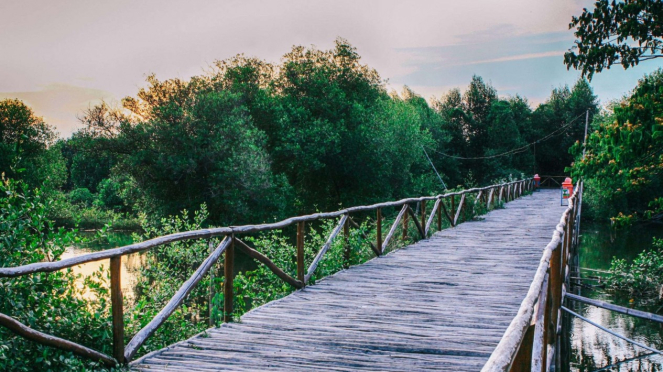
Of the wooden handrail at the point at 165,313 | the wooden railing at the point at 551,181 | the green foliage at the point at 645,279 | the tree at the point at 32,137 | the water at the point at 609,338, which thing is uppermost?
the tree at the point at 32,137

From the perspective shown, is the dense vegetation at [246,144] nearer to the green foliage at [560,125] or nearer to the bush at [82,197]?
the bush at [82,197]

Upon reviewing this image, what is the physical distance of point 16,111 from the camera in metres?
32.8

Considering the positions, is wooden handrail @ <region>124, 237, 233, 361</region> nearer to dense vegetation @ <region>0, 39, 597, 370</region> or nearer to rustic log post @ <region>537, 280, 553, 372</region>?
rustic log post @ <region>537, 280, 553, 372</region>

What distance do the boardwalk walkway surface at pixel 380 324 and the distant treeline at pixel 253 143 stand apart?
37.0 ft

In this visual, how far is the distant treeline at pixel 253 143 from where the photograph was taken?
24.1 metres

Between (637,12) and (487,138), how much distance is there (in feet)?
122

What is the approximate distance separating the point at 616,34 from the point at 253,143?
16.7 meters

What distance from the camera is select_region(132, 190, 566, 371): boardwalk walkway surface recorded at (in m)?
4.20

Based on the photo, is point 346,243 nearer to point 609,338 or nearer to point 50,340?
point 50,340

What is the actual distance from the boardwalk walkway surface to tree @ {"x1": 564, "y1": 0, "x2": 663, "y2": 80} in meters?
5.96

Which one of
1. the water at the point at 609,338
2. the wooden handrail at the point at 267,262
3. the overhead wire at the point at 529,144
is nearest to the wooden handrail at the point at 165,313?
the wooden handrail at the point at 267,262

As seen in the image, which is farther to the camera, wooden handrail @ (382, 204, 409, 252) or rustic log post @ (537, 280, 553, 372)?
wooden handrail @ (382, 204, 409, 252)

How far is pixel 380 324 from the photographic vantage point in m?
5.25

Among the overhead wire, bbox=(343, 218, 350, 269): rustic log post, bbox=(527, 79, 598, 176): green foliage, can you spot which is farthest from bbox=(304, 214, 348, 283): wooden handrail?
bbox=(527, 79, 598, 176): green foliage
